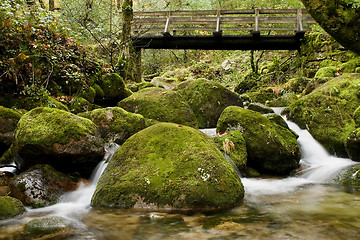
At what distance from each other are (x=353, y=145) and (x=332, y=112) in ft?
4.41

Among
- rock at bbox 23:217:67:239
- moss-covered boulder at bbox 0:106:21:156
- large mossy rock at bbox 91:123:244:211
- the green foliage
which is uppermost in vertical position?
the green foliage

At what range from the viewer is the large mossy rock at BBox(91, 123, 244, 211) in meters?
3.88

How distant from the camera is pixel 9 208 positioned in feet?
11.9

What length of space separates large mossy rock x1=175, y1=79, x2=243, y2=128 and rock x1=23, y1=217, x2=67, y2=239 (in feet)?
20.2

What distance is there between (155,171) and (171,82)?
16.2m

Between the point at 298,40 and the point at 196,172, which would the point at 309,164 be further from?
the point at 298,40

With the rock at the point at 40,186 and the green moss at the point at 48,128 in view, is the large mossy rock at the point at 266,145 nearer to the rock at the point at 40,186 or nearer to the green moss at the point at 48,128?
the green moss at the point at 48,128

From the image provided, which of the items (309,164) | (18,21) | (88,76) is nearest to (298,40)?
(309,164)

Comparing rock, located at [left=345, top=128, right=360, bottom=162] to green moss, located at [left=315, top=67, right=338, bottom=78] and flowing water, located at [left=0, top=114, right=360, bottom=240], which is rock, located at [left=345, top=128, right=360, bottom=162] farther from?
green moss, located at [left=315, top=67, right=338, bottom=78]

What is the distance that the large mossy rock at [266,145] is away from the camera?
634 centimetres

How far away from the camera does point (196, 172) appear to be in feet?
13.3

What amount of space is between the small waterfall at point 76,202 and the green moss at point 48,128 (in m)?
0.83

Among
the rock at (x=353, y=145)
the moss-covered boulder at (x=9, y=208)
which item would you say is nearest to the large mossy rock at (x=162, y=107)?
the rock at (x=353, y=145)

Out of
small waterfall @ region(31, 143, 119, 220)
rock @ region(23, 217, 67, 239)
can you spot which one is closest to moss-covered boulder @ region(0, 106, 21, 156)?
small waterfall @ region(31, 143, 119, 220)
